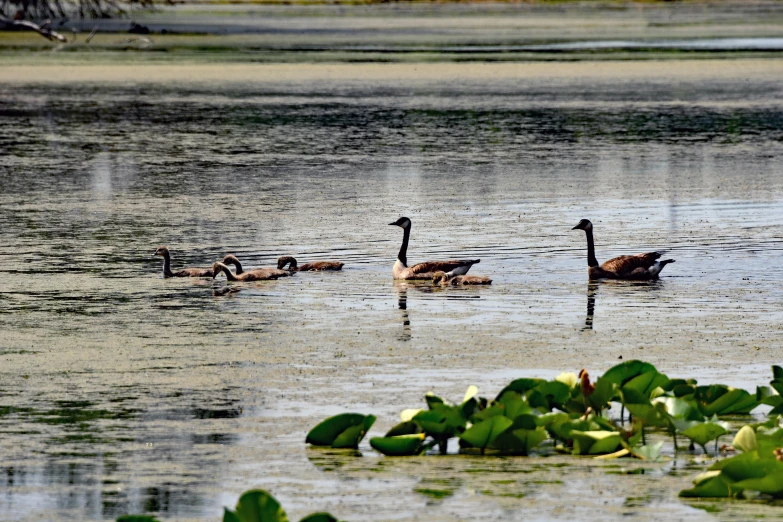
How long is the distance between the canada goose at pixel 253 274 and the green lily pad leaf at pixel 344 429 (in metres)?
5.23

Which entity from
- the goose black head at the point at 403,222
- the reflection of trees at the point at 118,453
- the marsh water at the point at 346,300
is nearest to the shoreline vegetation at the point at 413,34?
the marsh water at the point at 346,300

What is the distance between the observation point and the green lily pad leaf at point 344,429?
7.60 metres

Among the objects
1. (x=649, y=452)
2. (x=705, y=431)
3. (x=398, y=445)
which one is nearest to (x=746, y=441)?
(x=705, y=431)

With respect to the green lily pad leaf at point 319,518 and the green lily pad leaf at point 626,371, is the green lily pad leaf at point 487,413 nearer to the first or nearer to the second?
the green lily pad leaf at point 626,371

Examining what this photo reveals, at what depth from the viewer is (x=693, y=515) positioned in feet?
21.5

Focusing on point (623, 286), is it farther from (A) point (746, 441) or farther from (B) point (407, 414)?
(A) point (746, 441)

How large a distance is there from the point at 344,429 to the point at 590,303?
4.58 metres

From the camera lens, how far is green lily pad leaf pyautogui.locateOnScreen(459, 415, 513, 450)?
7.48m

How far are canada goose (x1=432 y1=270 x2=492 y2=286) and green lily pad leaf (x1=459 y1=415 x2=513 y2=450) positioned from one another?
5.12 meters

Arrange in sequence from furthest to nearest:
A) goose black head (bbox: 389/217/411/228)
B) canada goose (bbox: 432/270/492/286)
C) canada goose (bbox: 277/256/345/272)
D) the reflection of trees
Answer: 1. goose black head (bbox: 389/217/411/228)
2. canada goose (bbox: 277/256/345/272)
3. canada goose (bbox: 432/270/492/286)
4. the reflection of trees

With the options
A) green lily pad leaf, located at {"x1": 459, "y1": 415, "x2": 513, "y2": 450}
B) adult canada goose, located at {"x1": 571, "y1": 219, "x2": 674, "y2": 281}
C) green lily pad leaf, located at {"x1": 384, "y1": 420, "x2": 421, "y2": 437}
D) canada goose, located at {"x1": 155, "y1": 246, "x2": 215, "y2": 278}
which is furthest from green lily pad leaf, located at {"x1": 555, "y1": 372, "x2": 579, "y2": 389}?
canada goose, located at {"x1": 155, "y1": 246, "x2": 215, "y2": 278}

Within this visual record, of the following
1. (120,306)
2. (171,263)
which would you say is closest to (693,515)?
(120,306)

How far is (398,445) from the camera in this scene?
751 cm

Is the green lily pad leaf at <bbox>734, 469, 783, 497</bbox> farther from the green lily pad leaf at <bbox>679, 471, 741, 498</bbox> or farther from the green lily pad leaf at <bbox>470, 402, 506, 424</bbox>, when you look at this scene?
the green lily pad leaf at <bbox>470, 402, 506, 424</bbox>
